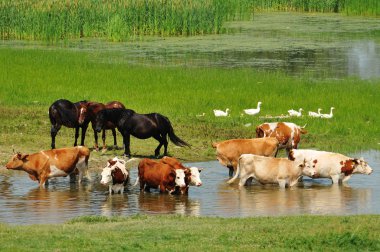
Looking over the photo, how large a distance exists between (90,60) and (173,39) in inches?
351

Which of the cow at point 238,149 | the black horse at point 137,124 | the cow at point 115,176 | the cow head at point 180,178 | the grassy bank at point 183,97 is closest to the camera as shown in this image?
the cow head at point 180,178

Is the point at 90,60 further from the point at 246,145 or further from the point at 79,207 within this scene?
the point at 79,207

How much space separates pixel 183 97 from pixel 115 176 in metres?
13.1

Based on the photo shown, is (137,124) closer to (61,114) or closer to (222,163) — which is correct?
(61,114)

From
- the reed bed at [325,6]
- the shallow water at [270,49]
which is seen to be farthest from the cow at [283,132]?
the reed bed at [325,6]

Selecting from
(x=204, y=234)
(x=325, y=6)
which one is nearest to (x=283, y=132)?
(x=204, y=234)

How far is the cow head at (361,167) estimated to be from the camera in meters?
23.4

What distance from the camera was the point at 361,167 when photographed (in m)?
23.5

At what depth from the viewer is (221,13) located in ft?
186

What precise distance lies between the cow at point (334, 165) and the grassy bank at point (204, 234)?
5733 mm

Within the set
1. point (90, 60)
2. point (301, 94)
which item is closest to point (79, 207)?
point (301, 94)

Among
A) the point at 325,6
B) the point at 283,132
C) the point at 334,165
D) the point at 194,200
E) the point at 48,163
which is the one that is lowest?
the point at 194,200

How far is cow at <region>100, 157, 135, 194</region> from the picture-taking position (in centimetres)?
2181

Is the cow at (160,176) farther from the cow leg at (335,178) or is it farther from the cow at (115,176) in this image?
the cow leg at (335,178)
